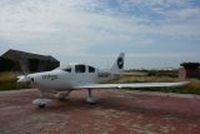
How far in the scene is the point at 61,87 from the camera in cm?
1509

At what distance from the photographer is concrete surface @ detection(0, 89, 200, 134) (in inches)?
353

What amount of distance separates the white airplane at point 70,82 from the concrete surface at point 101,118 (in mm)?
756

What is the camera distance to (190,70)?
28906mm

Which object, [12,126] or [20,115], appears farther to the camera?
[20,115]

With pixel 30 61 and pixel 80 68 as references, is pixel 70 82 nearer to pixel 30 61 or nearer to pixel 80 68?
pixel 80 68

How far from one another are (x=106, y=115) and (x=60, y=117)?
161 cm

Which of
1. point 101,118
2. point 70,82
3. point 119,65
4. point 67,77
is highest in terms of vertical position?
point 119,65

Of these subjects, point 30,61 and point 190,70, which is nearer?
point 190,70

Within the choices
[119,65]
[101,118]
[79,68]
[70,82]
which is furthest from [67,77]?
[119,65]

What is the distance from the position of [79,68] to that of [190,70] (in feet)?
51.7

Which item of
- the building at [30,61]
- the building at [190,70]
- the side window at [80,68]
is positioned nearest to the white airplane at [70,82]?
the side window at [80,68]

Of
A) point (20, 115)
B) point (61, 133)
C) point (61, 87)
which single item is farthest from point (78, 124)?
point (61, 87)

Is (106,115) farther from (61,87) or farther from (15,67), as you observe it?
(15,67)

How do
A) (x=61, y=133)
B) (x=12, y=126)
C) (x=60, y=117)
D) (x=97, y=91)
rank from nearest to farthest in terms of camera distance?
(x=61, y=133)
(x=12, y=126)
(x=60, y=117)
(x=97, y=91)
